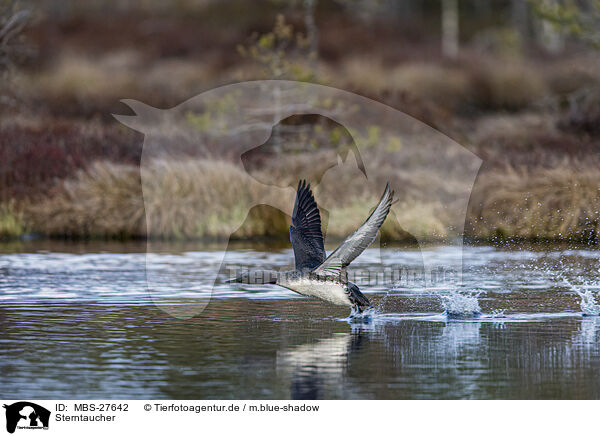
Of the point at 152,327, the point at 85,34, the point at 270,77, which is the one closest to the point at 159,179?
the point at 270,77

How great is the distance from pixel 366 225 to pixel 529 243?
9.87 m

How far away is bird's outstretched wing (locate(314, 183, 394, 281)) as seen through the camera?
9.42m

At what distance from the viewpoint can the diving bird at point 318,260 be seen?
949 centimetres

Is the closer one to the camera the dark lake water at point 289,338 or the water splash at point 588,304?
the dark lake water at point 289,338

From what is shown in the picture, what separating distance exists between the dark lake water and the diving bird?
0.39m

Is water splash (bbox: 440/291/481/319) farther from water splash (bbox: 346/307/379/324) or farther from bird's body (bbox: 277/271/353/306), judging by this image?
bird's body (bbox: 277/271/353/306)

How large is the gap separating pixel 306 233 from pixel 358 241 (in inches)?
51.7

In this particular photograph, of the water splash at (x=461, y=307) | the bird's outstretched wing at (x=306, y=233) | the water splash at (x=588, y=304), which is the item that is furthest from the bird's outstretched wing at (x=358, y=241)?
the water splash at (x=588, y=304)
